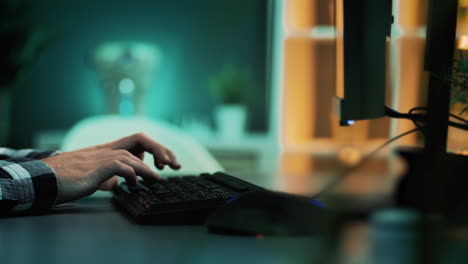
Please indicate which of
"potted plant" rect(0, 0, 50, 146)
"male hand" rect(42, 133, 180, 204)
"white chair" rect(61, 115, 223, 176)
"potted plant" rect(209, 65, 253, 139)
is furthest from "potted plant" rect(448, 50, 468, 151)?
"potted plant" rect(0, 0, 50, 146)

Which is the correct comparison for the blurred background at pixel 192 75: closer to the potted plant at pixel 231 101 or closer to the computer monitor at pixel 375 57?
the potted plant at pixel 231 101

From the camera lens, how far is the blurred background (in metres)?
3.20

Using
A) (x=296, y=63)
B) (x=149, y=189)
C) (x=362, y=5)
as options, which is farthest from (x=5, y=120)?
(x=362, y=5)

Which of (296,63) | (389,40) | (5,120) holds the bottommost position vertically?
(5,120)

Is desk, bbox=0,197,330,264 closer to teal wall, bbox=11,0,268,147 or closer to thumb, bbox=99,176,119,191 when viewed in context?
thumb, bbox=99,176,119,191

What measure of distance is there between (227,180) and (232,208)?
236mm

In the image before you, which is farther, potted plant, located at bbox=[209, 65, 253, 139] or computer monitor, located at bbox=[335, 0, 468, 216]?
potted plant, located at bbox=[209, 65, 253, 139]

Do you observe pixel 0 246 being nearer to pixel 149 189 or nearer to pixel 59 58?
pixel 149 189

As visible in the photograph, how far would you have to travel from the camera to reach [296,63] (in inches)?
131

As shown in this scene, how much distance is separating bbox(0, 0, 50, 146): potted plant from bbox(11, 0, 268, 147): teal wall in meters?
0.25

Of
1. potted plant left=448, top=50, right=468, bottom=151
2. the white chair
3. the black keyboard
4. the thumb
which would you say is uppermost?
potted plant left=448, top=50, right=468, bottom=151

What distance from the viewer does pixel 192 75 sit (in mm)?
3701

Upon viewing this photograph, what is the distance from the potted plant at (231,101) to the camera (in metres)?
3.29

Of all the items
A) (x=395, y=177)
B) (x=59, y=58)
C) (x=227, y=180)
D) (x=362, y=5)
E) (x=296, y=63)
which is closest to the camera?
(x=395, y=177)
